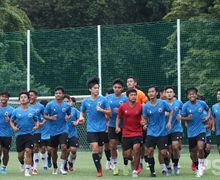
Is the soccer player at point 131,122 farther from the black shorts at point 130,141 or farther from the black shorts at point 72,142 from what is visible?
the black shorts at point 72,142

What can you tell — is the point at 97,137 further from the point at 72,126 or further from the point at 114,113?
the point at 72,126

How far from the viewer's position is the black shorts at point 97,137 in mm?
16094

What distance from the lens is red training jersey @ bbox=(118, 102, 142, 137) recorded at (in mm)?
15844

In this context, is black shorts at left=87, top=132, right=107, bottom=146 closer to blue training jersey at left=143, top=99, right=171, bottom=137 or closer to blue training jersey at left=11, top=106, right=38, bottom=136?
blue training jersey at left=143, top=99, right=171, bottom=137

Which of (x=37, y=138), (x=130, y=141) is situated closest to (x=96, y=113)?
(x=130, y=141)

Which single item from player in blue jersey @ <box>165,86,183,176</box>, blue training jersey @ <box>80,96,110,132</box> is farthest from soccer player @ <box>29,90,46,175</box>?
player in blue jersey @ <box>165,86,183,176</box>

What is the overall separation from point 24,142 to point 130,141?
8.42 ft

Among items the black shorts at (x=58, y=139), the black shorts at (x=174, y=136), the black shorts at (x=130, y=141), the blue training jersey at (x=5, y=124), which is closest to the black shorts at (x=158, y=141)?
the black shorts at (x=130, y=141)

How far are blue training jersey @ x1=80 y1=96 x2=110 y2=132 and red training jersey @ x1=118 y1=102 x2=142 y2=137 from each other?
0.58m

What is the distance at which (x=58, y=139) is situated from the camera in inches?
677

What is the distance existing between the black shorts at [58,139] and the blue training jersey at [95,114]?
93 centimetres

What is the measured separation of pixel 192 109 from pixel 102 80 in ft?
35.0

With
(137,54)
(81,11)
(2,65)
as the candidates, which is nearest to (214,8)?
(137,54)

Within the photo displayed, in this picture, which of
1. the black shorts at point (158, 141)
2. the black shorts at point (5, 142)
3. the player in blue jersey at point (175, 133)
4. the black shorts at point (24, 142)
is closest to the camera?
the black shorts at point (158, 141)
